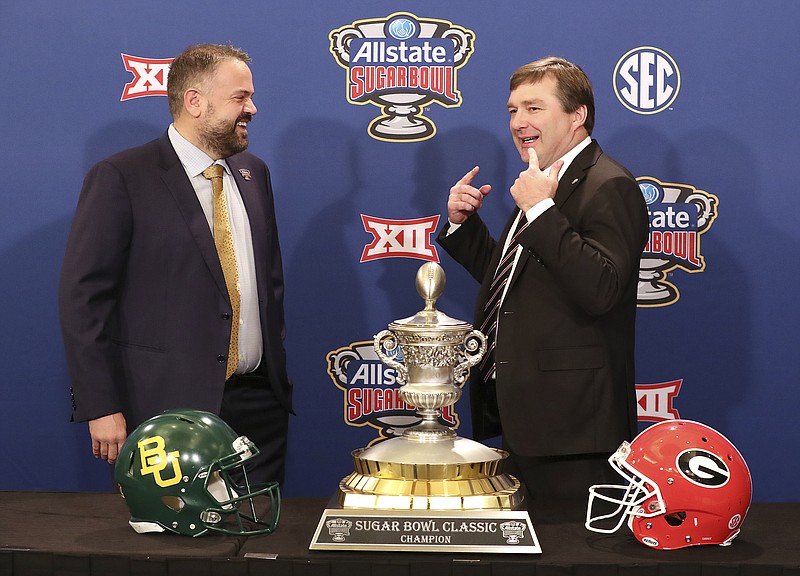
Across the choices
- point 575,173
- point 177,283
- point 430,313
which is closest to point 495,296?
point 575,173

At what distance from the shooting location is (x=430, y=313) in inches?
65.5

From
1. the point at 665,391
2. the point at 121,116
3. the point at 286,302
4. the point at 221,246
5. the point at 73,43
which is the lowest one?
the point at 665,391

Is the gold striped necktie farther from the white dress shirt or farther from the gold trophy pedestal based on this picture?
the gold trophy pedestal

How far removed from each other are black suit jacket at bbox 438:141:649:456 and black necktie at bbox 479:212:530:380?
60mm

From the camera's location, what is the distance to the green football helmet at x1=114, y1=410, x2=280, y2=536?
1478 millimetres

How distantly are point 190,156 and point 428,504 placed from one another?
Answer: 4.33ft

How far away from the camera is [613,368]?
216 centimetres

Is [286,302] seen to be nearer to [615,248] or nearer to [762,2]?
[615,248]

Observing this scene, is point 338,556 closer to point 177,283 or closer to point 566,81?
point 177,283

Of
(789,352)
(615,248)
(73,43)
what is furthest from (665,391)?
(73,43)

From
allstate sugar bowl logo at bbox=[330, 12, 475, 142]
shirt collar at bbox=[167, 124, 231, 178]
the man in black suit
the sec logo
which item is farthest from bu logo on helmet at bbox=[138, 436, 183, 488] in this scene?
the sec logo

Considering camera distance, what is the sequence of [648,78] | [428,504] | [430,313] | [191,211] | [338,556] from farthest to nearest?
[648,78], [191,211], [430,313], [428,504], [338,556]

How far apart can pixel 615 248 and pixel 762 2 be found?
1340 mm

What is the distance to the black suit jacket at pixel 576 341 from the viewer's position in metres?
2.10
